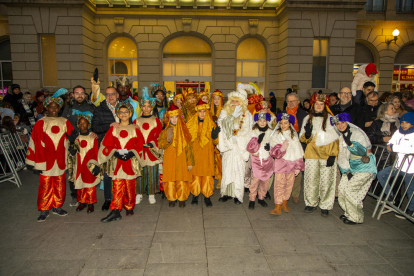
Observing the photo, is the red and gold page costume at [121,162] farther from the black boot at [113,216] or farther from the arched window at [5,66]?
the arched window at [5,66]

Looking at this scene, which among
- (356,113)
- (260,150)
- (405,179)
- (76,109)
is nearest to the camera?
(405,179)

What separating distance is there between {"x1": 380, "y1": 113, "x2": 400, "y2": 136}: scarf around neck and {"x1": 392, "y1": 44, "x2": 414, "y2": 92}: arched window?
1380cm

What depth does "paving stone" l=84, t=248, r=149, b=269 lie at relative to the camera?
3.14m

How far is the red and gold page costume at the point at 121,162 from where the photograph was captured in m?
4.42

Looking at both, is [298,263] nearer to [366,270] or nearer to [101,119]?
[366,270]

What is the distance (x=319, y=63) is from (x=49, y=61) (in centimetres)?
1380

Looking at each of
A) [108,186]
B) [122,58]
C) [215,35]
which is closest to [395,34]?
[215,35]

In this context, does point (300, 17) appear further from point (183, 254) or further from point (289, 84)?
point (183, 254)

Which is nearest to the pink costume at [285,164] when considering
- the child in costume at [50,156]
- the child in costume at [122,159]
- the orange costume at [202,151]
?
the orange costume at [202,151]

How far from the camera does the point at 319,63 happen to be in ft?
44.8

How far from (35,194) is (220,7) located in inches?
477

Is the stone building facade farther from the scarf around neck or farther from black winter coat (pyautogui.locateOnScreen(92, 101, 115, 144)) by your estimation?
black winter coat (pyautogui.locateOnScreen(92, 101, 115, 144))

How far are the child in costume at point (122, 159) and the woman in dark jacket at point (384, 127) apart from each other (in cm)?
447

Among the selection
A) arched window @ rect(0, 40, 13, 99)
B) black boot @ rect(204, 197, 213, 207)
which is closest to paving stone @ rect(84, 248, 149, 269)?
black boot @ rect(204, 197, 213, 207)
